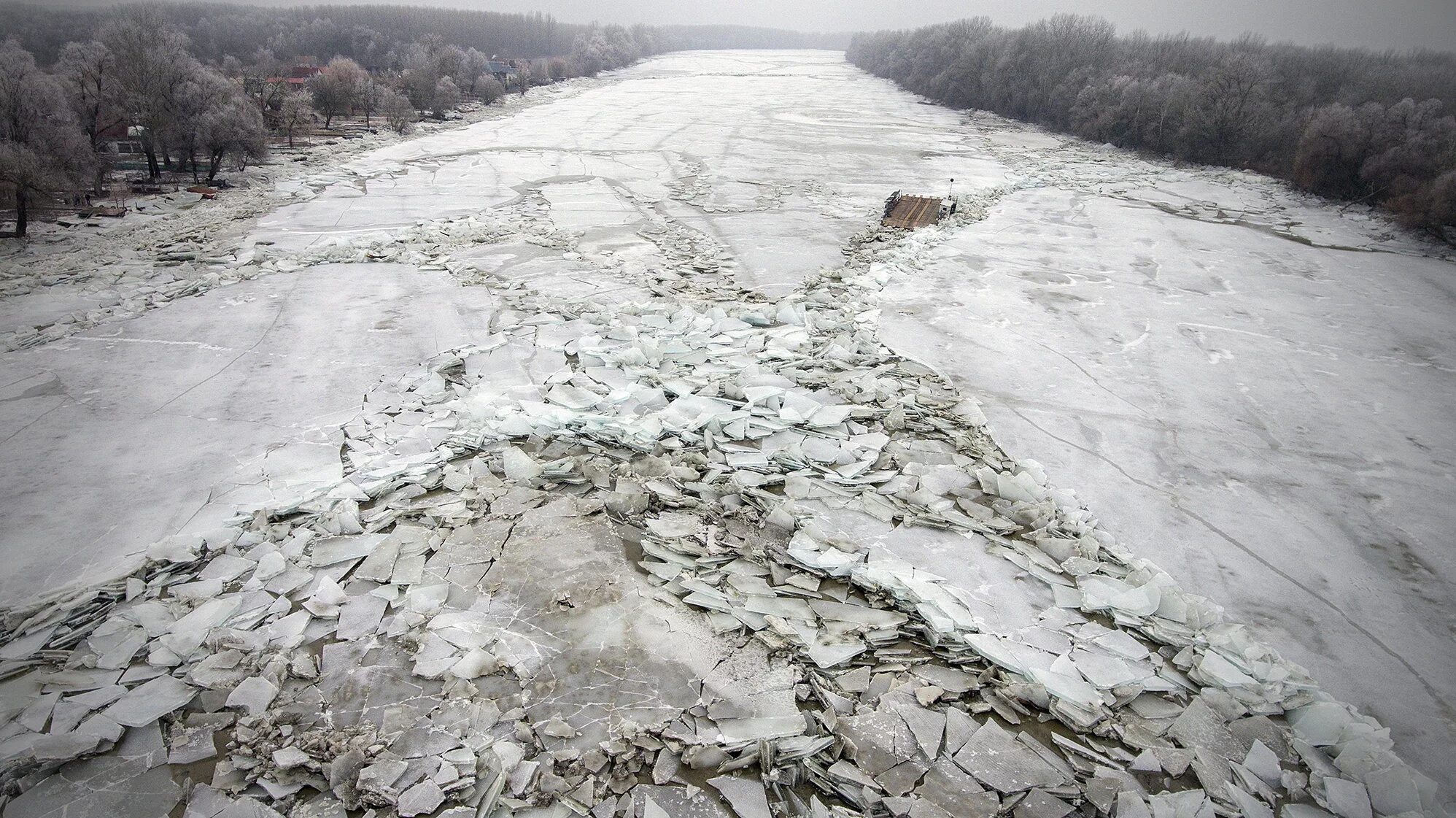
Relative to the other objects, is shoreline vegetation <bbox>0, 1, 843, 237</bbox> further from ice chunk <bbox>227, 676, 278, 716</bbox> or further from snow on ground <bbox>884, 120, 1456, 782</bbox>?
snow on ground <bbox>884, 120, 1456, 782</bbox>

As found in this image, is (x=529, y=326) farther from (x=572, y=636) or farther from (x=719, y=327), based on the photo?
(x=572, y=636)

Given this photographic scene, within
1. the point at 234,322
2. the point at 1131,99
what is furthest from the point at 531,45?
the point at 234,322

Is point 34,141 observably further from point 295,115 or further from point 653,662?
point 653,662

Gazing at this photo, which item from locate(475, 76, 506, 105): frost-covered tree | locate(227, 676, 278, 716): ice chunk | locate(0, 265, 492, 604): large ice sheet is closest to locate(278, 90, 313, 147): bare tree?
locate(475, 76, 506, 105): frost-covered tree

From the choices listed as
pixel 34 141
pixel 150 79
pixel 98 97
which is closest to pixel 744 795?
pixel 34 141

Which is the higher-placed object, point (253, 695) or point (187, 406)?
point (187, 406)
